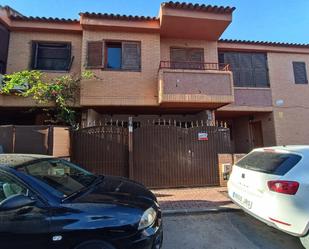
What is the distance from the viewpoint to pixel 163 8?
8.84 metres

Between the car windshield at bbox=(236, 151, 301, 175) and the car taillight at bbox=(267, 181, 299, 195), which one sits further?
the car windshield at bbox=(236, 151, 301, 175)

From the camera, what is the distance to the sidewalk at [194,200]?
5.32 meters

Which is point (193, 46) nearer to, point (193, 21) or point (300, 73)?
point (193, 21)

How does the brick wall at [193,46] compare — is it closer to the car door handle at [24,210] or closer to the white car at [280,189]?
the white car at [280,189]

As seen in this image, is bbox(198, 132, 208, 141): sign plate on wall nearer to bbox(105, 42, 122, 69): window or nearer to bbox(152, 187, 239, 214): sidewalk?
bbox(152, 187, 239, 214): sidewalk

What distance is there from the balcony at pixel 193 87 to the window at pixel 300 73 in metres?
5.43

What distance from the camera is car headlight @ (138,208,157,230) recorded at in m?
2.79

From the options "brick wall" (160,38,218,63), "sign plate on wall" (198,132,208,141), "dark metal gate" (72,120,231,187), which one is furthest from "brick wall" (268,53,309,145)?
"sign plate on wall" (198,132,208,141)

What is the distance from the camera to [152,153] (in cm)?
744

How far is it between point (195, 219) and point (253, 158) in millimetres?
1809

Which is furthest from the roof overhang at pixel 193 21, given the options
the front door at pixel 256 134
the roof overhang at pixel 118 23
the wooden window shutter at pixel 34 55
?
the front door at pixel 256 134

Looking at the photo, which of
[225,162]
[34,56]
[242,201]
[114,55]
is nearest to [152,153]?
[225,162]

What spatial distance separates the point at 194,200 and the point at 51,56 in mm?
8303

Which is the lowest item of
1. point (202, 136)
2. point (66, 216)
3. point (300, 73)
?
point (66, 216)
